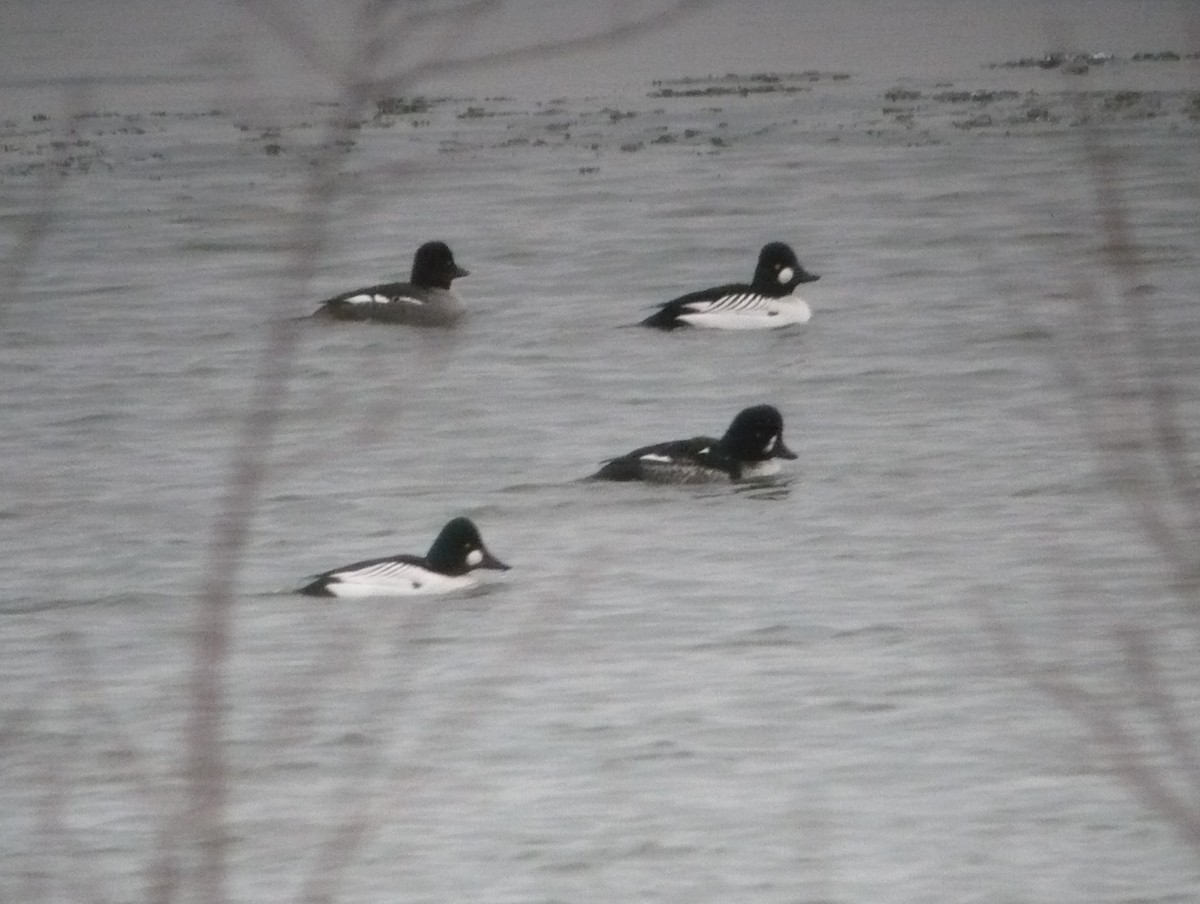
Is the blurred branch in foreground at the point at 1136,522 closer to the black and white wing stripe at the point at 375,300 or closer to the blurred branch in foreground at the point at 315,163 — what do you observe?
the blurred branch in foreground at the point at 315,163

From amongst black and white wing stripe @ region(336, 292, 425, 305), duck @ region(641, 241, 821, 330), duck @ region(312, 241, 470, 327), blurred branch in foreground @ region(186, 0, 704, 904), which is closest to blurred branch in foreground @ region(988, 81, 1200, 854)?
blurred branch in foreground @ region(186, 0, 704, 904)

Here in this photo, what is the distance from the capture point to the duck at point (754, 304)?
56.6 feet

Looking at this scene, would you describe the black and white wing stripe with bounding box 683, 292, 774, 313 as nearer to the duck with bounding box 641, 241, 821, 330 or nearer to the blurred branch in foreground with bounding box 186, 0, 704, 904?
the duck with bounding box 641, 241, 821, 330

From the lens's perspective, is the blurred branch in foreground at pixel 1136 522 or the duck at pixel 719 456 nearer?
the blurred branch in foreground at pixel 1136 522

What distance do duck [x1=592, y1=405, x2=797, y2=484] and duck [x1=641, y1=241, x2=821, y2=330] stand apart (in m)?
4.76

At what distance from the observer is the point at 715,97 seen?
3053 cm

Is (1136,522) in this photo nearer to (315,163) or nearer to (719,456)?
(719,456)

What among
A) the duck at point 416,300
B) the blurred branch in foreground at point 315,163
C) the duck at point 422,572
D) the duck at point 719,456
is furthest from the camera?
the duck at point 416,300

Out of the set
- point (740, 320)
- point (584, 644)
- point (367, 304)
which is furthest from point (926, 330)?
point (584, 644)

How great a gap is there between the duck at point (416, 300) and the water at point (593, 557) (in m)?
0.14

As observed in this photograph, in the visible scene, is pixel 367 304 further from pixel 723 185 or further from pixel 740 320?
pixel 723 185

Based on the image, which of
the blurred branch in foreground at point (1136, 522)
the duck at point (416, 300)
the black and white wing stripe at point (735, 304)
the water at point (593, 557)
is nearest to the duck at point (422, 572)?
the water at point (593, 557)

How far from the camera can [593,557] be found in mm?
10633

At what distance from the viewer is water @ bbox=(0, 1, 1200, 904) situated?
6.89 meters
